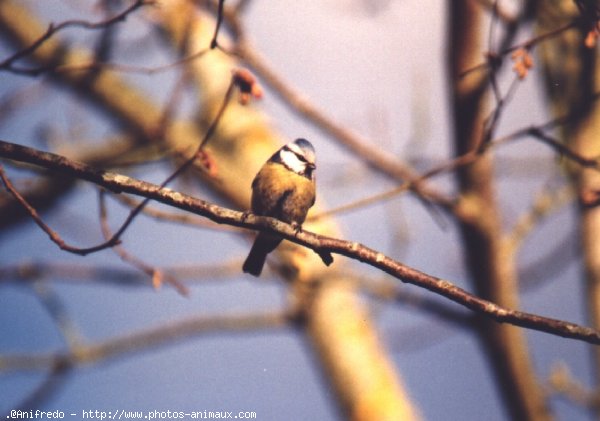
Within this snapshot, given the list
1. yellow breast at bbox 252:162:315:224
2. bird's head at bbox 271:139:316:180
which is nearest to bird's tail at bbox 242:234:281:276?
yellow breast at bbox 252:162:315:224

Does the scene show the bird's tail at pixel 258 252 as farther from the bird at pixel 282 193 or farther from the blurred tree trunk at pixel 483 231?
the blurred tree trunk at pixel 483 231

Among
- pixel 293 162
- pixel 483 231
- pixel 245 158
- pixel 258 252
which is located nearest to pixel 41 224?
pixel 258 252

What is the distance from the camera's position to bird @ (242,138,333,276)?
2662 millimetres

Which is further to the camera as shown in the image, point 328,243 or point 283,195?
point 283,195

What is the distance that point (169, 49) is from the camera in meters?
4.54

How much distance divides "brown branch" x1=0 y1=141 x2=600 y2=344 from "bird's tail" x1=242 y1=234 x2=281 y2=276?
1.11m

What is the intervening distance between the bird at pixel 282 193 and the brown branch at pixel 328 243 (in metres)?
1.14

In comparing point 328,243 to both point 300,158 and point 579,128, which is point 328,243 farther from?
point 579,128

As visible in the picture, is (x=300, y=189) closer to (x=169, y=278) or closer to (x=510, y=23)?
(x=169, y=278)

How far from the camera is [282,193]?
8.98 ft

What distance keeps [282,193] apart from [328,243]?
4.06 feet

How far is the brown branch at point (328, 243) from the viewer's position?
1346 millimetres

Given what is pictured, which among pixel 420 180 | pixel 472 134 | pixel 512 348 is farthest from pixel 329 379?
pixel 420 180

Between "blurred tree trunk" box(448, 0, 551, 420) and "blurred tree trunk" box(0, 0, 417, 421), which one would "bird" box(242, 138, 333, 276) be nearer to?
"blurred tree trunk" box(0, 0, 417, 421)
